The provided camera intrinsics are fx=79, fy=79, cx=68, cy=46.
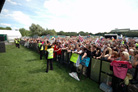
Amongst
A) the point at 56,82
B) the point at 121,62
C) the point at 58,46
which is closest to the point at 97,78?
the point at 121,62

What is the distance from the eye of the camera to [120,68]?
3471mm

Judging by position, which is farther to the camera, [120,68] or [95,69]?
[95,69]

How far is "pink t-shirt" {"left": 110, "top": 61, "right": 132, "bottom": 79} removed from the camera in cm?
334

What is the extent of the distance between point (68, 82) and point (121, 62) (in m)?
3.01

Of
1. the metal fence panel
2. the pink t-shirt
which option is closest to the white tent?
the metal fence panel

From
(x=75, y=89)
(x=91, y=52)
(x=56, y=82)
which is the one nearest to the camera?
(x=75, y=89)

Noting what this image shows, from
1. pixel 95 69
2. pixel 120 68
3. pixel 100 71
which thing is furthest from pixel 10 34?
pixel 120 68

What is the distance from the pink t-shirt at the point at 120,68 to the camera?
3340 millimetres

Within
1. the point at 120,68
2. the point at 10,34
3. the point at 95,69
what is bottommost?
the point at 95,69

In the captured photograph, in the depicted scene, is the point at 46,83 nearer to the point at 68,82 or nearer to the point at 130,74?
the point at 68,82

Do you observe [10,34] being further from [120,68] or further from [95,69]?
[120,68]

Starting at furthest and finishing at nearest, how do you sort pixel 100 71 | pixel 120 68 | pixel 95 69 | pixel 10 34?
pixel 10 34 → pixel 95 69 → pixel 100 71 → pixel 120 68

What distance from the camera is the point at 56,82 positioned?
464cm

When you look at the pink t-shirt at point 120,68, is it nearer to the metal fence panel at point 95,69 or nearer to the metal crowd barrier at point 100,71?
the metal crowd barrier at point 100,71
